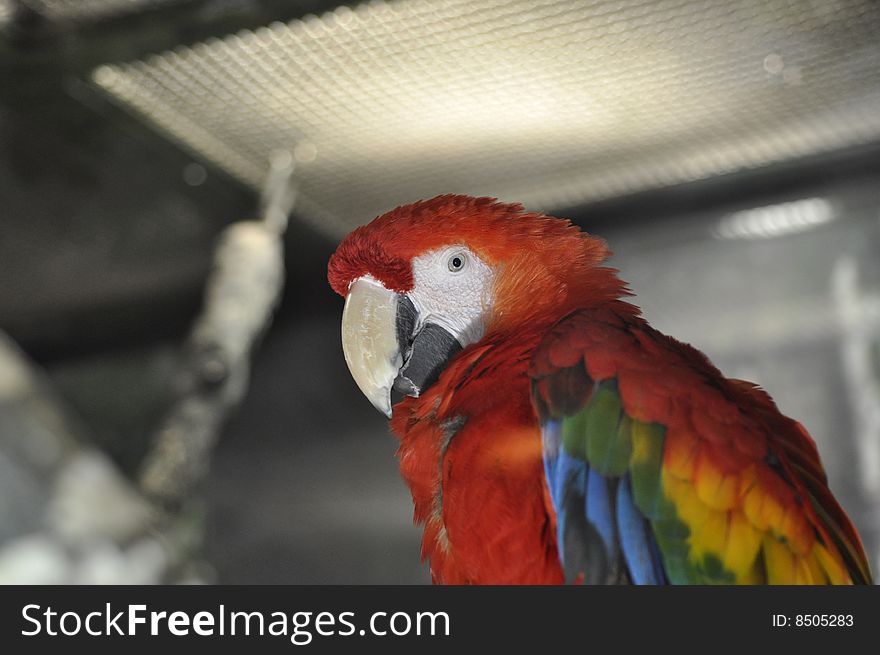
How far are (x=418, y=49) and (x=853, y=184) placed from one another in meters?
0.46

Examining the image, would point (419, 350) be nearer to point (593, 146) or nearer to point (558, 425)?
point (558, 425)

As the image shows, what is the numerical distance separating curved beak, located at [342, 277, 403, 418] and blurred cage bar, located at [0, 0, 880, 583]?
0.28ft

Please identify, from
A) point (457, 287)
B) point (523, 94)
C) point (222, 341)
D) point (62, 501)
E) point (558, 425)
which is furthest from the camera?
point (62, 501)

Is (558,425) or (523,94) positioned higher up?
(523,94)

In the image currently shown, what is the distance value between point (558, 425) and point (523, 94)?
1.18ft

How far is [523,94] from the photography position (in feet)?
2.39

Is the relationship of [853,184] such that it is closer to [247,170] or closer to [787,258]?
[787,258]

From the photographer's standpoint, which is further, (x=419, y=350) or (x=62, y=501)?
(x=62, y=501)

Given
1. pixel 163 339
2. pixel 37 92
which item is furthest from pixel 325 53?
pixel 163 339

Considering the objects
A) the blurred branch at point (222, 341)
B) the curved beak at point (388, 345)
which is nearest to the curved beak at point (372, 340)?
the curved beak at point (388, 345)

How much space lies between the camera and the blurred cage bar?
0.71 metres

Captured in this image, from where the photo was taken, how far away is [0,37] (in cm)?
83

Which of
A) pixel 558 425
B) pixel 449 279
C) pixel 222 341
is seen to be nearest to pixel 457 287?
pixel 449 279

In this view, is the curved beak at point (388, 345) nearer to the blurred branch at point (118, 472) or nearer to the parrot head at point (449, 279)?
the parrot head at point (449, 279)
